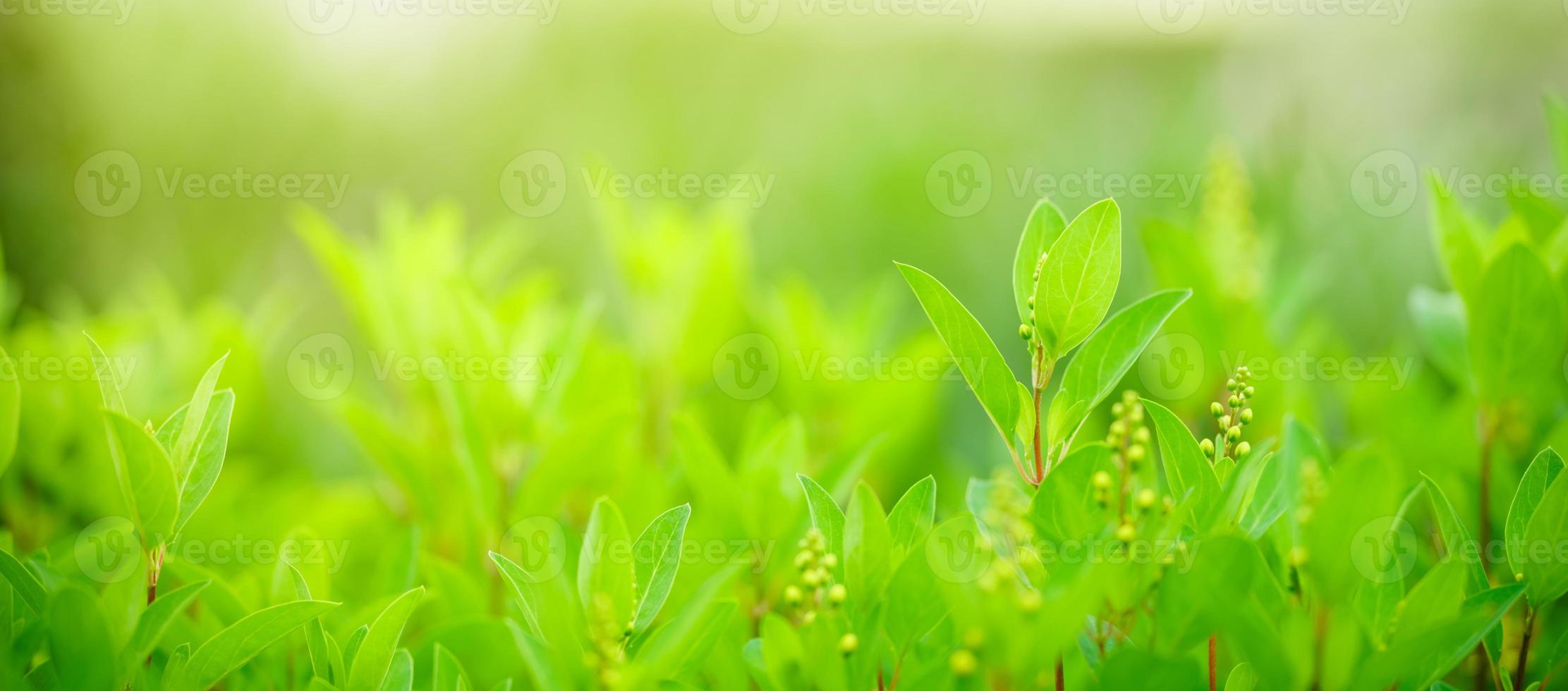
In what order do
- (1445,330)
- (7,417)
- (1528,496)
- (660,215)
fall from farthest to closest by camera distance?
(660,215)
(1445,330)
(7,417)
(1528,496)

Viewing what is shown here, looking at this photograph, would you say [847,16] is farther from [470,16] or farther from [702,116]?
[470,16]

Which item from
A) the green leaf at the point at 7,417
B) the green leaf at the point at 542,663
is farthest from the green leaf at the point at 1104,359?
the green leaf at the point at 7,417

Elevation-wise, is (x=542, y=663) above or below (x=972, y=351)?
below

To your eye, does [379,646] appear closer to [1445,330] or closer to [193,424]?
[193,424]

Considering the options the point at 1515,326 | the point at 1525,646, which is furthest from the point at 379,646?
the point at 1515,326

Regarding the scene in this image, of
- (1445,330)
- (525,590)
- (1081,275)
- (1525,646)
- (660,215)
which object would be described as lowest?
(1525,646)
